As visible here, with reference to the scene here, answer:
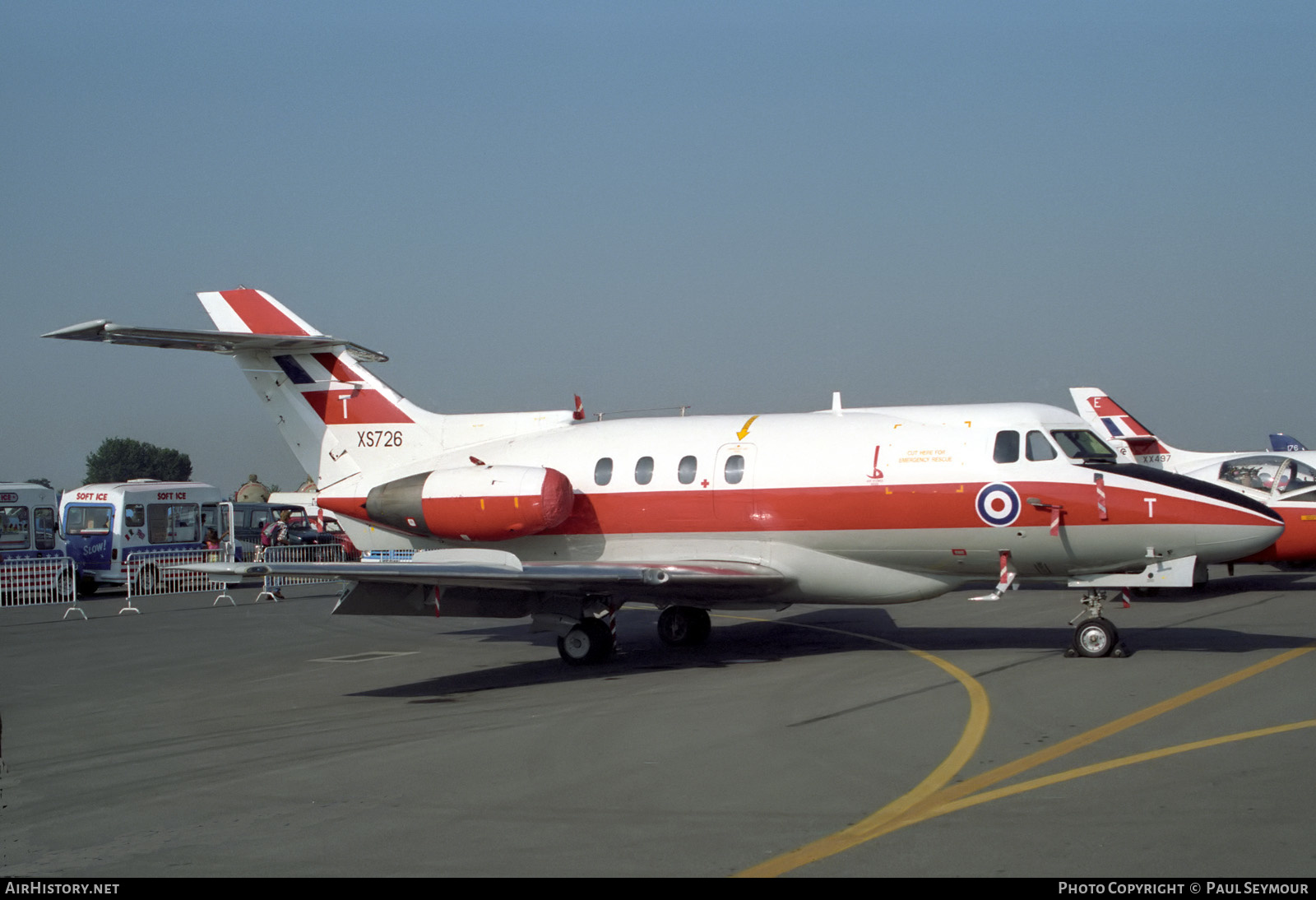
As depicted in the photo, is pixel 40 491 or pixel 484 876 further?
pixel 40 491

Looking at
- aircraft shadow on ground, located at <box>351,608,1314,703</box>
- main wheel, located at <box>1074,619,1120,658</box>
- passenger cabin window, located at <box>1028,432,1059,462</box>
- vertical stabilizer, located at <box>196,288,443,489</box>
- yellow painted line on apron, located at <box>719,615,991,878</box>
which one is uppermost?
vertical stabilizer, located at <box>196,288,443,489</box>

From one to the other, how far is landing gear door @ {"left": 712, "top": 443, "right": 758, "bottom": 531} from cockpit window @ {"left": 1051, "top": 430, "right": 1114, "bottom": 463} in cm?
394

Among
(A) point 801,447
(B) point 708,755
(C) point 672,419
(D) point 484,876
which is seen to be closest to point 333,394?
(C) point 672,419

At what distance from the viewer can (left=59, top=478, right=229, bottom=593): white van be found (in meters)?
29.7

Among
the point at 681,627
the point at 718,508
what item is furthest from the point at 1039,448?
the point at 681,627

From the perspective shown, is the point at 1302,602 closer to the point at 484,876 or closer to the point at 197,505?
the point at 484,876

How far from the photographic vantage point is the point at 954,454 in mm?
14164

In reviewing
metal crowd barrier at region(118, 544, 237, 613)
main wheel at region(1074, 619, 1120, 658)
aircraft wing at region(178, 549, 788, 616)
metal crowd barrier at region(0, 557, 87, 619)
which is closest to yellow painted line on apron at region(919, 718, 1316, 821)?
main wheel at region(1074, 619, 1120, 658)

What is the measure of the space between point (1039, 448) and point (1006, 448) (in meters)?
0.40

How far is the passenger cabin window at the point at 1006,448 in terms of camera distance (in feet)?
45.8

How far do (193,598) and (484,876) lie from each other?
76.7ft

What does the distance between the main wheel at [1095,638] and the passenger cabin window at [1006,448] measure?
7.24 feet

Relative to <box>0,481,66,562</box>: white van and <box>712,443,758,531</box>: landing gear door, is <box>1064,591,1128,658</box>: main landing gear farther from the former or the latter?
<box>0,481,66,562</box>: white van

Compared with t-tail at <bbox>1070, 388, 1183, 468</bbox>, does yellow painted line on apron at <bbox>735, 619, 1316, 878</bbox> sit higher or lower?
lower
